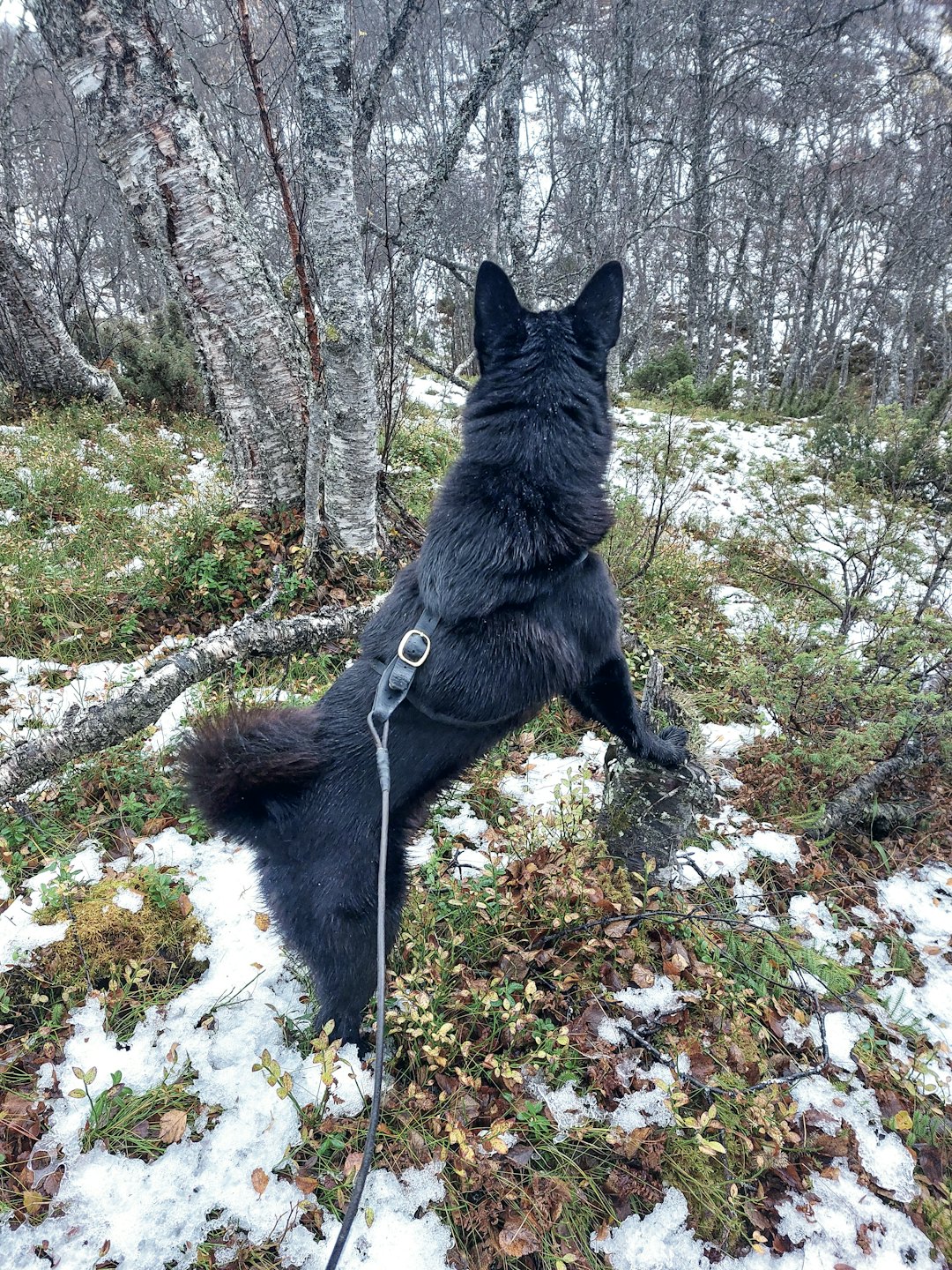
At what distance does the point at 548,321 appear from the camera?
2170 millimetres

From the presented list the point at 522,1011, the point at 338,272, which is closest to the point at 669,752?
the point at 522,1011

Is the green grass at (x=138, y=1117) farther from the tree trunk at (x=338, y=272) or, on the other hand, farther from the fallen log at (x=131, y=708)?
the tree trunk at (x=338, y=272)

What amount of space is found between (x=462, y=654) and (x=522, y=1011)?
1397mm

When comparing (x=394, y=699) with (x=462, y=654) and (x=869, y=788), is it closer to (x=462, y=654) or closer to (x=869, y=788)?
(x=462, y=654)

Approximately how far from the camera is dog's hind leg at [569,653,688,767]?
7.56 ft

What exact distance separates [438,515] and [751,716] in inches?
106

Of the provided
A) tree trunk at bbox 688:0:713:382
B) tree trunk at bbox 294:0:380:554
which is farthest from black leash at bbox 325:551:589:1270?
tree trunk at bbox 688:0:713:382

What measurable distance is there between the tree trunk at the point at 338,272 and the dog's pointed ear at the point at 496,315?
197 centimetres

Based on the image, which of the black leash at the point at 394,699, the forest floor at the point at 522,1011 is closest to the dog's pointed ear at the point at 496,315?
the black leash at the point at 394,699

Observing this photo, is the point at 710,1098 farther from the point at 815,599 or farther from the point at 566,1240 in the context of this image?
the point at 815,599

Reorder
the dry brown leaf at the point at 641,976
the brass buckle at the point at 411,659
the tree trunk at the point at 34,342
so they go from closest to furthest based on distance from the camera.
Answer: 1. the brass buckle at the point at 411,659
2. the dry brown leaf at the point at 641,976
3. the tree trunk at the point at 34,342

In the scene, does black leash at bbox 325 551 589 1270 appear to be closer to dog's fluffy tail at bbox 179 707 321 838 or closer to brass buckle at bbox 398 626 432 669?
brass buckle at bbox 398 626 432 669

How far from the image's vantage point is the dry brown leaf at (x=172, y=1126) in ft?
6.06

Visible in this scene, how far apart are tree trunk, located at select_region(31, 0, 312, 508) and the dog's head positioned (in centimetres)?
269
